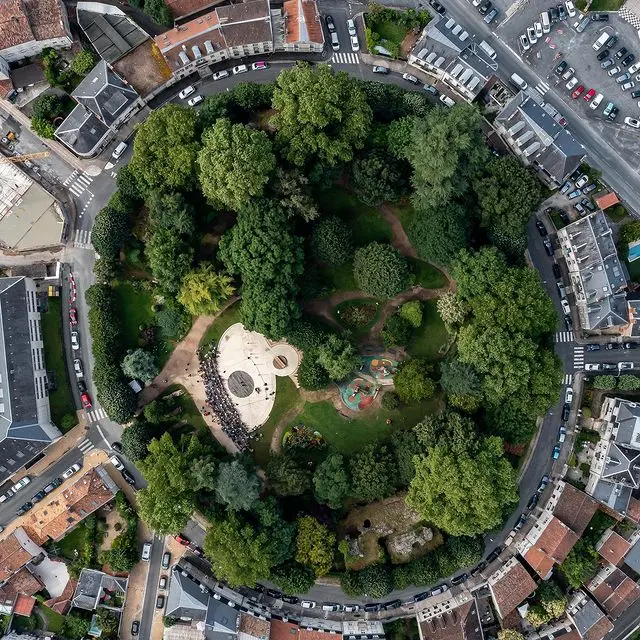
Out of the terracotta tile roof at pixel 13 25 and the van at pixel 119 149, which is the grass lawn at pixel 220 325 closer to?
the van at pixel 119 149

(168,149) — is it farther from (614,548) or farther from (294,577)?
(614,548)

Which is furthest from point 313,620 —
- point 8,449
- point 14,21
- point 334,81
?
point 14,21

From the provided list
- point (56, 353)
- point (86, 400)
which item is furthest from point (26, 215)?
point (86, 400)

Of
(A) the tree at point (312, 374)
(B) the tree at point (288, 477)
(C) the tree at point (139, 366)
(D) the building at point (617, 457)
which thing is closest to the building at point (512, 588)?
(D) the building at point (617, 457)

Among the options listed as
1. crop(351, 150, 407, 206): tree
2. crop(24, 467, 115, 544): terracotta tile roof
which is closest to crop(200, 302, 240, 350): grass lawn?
crop(24, 467, 115, 544): terracotta tile roof

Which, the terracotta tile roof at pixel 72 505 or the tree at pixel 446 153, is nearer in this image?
the tree at pixel 446 153

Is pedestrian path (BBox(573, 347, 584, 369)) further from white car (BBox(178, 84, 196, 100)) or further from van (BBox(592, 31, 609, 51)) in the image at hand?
white car (BBox(178, 84, 196, 100))

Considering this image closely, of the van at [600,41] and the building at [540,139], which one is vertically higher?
the van at [600,41]
